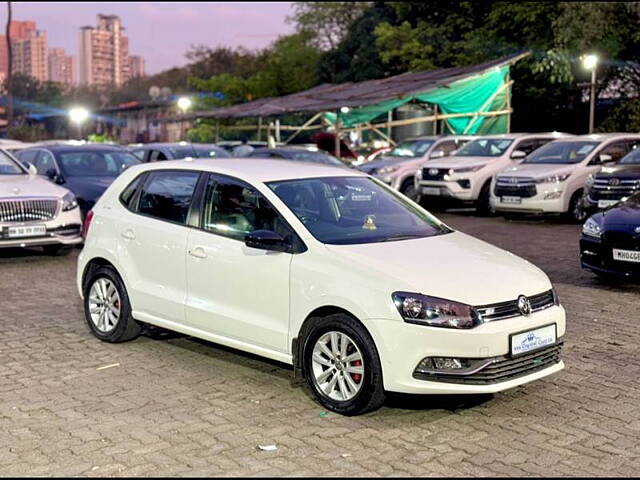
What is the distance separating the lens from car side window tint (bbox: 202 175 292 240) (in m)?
6.48

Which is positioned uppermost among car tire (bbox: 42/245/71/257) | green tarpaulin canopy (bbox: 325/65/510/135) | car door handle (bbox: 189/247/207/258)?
green tarpaulin canopy (bbox: 325/65/510/135)

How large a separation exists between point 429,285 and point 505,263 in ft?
2.94

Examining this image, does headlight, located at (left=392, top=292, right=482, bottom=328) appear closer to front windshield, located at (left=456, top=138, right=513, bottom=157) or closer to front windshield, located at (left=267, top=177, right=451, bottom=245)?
front windshield, located at (left=267, top=177, right=451, bottom=245)

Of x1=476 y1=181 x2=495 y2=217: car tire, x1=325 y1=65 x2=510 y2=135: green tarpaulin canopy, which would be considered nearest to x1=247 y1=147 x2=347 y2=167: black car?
x1=476 y1=181 x2=495 y2=217: car tire

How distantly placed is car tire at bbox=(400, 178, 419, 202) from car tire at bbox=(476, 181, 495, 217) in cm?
170

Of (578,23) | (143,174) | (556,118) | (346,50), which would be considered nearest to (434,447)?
(143,174)

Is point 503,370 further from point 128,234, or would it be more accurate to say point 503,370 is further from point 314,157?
point 314,157

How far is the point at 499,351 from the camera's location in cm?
552

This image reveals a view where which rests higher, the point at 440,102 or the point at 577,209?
the point at 440,102

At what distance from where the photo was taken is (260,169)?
7004 mm

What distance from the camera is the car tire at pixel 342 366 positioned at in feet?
18.3

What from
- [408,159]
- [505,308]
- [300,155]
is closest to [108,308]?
[505,308]

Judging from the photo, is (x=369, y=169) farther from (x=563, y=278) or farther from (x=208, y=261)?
(x=208, y=261)

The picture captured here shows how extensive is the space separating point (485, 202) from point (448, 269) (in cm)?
1393
